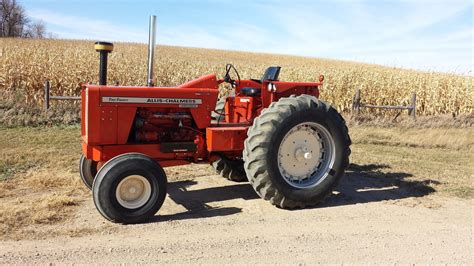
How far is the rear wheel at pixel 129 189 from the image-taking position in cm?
444

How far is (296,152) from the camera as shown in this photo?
5496 millimetres

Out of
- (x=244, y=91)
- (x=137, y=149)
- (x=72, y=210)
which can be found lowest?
(x=72, y=210)

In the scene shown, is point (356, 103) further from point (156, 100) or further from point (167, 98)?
point (156, 100)

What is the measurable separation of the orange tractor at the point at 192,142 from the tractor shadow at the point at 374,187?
1.48 ft

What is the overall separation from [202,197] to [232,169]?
0.88 m

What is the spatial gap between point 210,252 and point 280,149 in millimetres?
1856

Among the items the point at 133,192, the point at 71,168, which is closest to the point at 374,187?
the point at 133,192

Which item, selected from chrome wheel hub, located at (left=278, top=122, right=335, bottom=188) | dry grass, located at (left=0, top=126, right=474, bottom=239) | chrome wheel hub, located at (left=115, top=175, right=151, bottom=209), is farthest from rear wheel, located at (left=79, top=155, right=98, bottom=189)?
chrome wheel hub, located at (left=278, top=122, right=335, bottom=188)

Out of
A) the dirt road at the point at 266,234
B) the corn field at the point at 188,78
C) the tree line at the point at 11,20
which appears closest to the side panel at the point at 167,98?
the dirt road at the point at 266,234

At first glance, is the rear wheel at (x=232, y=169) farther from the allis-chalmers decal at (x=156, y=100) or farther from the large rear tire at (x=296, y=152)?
the allis-chalmers decal at (x=156, y=100)

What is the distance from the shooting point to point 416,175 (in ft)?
24.1

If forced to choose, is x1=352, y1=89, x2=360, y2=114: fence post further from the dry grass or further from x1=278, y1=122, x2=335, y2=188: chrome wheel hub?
x1=278, y1=122, x2=335, y2=188: chrome wheel hub

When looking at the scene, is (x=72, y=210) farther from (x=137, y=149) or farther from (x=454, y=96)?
(x=454, y=96)

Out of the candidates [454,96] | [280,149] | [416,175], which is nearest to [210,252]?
[280,149]
